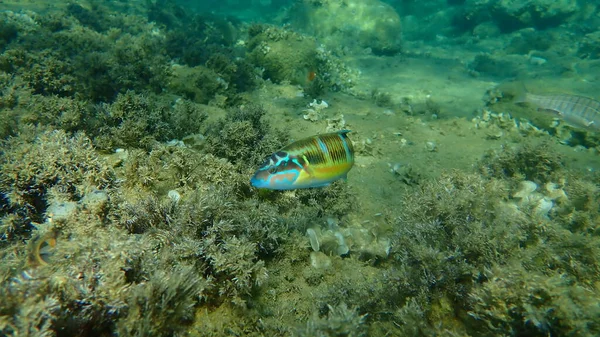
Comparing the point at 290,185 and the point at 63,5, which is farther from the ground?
the point at 63,5

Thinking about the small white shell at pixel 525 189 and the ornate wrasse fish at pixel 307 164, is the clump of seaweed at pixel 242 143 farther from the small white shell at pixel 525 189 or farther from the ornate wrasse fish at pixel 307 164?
the small white shell at pixel 525 189

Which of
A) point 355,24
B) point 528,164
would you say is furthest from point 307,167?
point 355,24

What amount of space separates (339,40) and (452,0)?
1574 cm

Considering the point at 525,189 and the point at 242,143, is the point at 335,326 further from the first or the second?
the point at 525,189

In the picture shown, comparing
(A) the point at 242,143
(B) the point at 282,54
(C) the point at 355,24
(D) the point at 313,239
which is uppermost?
(A) the point at 242,143

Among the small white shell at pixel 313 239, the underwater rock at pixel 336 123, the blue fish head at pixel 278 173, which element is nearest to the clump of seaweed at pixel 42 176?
the blue fish head at pixel 278 173

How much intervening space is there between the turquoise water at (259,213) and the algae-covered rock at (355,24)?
32.6 ft

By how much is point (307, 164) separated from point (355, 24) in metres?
16.9

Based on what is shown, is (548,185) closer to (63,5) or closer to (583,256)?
(583,256)

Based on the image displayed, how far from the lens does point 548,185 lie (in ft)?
15.2

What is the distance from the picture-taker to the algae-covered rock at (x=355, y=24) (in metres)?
16.6

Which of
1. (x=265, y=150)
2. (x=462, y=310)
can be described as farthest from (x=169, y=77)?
(x=462, y=310)

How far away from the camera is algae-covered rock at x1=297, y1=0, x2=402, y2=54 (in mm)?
16641

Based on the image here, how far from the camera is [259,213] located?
3010mm
